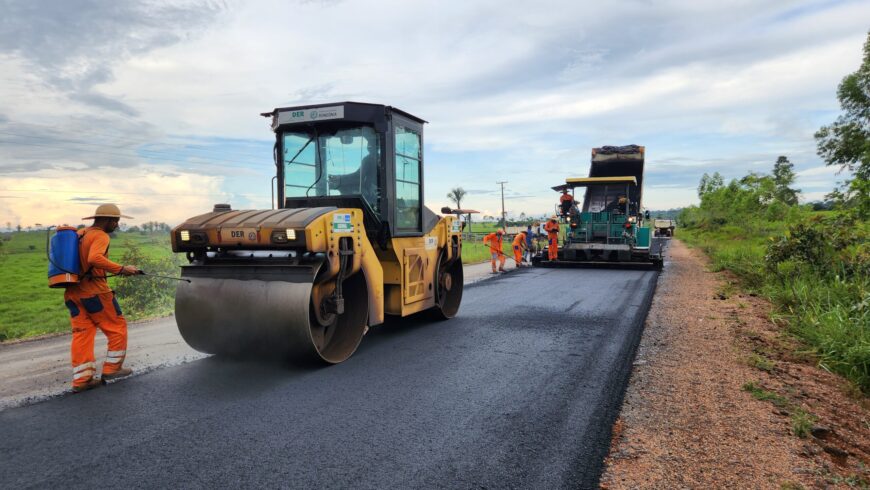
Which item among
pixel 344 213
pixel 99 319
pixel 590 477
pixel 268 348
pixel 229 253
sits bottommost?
pixel 590 477

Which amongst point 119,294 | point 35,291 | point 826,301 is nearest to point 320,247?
point 826,301

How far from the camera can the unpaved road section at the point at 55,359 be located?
4.50 m

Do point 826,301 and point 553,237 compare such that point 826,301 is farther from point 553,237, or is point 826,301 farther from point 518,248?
point 518,248

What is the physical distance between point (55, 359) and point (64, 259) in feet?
6.47

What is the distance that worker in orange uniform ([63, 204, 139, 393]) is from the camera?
4.43m

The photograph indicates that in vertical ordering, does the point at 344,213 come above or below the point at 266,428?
above

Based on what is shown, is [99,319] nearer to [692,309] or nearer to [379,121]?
[379,121]

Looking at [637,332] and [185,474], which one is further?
[637,332]

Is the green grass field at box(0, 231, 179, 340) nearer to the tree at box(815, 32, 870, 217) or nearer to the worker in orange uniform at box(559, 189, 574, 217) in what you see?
the worker in orange uniform at box(559, 189, 574, 217)

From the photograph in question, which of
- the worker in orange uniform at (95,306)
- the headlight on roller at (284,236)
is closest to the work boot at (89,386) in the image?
the worker in orange uniform at (95,306)

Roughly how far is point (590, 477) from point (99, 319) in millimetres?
4211

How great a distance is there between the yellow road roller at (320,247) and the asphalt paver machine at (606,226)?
9429 mm

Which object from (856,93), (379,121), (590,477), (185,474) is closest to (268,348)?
(185,474)

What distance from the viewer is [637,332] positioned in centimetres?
659
